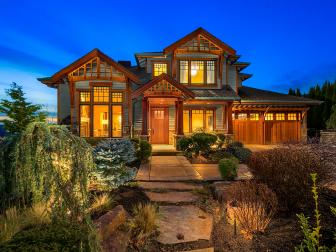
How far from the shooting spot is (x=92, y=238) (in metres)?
2.86

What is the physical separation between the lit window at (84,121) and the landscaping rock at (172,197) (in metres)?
10.1

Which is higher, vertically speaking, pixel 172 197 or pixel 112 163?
pixel 112 163

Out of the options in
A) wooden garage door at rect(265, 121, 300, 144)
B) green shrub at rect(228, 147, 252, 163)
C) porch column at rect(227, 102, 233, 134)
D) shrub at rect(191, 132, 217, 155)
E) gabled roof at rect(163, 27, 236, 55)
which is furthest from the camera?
wooden garage door at rect(265, 121, 300, 144)

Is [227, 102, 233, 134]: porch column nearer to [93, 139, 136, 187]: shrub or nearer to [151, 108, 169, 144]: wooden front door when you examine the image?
[151, 108, 169, 144]: wooden front door

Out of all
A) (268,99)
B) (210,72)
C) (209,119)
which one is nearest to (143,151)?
(209,119)

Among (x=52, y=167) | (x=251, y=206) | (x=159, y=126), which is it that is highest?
(x=159, y=126)

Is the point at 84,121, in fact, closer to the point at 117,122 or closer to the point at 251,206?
the point at 117,122

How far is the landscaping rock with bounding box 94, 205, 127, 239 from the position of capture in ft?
13.0

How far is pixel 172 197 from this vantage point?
6965mm

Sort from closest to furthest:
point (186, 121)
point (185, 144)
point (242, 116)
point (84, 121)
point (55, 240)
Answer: point (55, 240) < point (185, 144) < point (84, 121) < point (186, 121) < point (242, 116)

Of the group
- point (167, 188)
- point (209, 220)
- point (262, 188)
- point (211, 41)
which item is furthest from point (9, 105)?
point (211, 41)

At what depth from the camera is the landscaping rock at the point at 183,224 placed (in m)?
4.68

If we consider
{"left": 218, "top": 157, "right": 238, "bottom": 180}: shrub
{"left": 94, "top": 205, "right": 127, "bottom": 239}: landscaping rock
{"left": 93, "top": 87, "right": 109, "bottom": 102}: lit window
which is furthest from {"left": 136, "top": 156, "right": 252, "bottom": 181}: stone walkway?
{"left": 93, "top": 87, "right": 109, "bottom": 102}: lit window

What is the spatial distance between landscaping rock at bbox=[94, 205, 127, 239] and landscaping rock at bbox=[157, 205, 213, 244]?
0.83 meters
